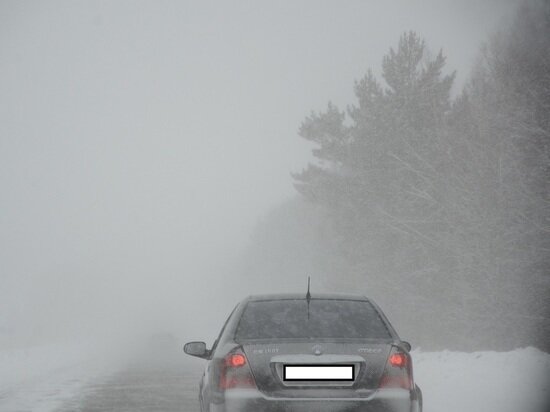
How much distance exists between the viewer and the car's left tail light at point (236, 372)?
17.6 feet

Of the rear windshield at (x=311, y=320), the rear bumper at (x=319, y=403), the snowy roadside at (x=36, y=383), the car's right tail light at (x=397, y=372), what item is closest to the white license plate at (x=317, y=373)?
the rear bumper at (x=319, y=403)

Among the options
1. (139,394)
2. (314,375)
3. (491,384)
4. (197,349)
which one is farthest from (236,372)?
(139,394)

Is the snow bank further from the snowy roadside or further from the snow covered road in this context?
the snowy roadside

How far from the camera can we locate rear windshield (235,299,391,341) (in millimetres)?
5977

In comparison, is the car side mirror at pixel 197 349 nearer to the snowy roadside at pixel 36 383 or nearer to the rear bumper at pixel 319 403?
the rear bumper at pixel 319 403

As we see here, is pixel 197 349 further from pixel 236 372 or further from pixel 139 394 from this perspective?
pixel 139 394

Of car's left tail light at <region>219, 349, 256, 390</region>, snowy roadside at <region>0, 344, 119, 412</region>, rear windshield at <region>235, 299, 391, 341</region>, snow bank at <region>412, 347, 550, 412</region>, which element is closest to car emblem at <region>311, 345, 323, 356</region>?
rear windshield at <region>235, 299, 391, 341</region>

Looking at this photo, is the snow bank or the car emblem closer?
the car emblem

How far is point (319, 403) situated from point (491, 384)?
673cm

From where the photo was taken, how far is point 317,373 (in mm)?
5316

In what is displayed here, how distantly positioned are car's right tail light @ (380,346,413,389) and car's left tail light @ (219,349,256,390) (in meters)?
0.98

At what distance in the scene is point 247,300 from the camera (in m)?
6.75

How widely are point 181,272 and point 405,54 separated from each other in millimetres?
145000

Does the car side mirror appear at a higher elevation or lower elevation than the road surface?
higher
